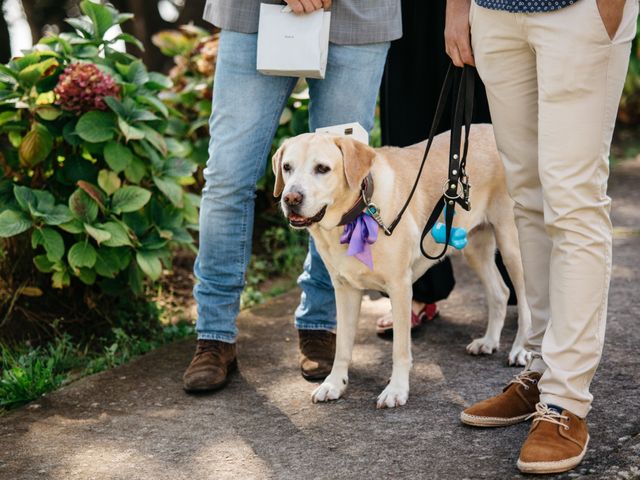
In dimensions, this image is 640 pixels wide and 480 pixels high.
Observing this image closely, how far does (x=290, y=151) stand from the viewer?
124 inches

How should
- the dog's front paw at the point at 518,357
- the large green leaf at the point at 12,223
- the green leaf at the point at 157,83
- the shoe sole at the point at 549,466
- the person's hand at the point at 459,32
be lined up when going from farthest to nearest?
the green leaf at the point at 157,83 → the large green leaf at the point at 12,223 → the dog's front paw at the point at 518,357 → the person's hand at the point at 459,32 → the shoe sole at the point at 549,466

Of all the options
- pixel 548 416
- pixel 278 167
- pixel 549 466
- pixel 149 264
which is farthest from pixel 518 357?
pixel 149 264

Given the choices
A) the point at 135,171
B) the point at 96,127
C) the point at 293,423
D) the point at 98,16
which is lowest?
the point at 293,423

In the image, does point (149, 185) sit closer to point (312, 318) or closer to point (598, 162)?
point (312, 318)

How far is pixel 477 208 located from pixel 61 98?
6.59 feet

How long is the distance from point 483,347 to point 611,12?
1813 mm

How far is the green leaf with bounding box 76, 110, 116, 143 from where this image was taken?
A: 3.87 metres

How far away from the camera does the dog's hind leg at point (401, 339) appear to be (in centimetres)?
326

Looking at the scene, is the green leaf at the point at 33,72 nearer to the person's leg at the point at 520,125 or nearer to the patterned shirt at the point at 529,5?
the person's leg at the point at 520,125

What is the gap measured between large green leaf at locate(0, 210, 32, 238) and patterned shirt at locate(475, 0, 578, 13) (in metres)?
2.31

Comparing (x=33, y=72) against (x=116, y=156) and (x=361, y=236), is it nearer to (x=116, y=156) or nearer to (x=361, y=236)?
(x=116, y=156)

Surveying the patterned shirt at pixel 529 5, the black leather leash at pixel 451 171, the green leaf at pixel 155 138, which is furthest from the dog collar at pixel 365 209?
the green leaf at pixel 155 138

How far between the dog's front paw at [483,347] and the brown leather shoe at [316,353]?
0.63 metres

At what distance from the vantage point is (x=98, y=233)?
3.79m
